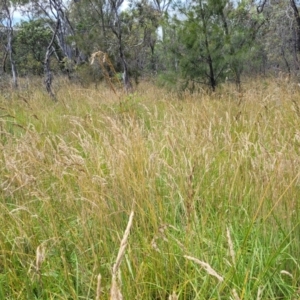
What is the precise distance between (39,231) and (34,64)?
18.2 meters

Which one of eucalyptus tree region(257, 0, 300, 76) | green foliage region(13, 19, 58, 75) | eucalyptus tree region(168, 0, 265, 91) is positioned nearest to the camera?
eucalyptus tree region(168, 0, 265, 91)

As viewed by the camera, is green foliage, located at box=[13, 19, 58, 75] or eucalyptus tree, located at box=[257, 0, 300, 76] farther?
green foliage, located at box=[13, 19, 58, 75]

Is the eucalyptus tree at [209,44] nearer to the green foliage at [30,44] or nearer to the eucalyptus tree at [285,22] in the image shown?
the eucalyptus tree at [285,22]

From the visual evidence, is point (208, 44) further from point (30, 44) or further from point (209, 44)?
point (30, 44)

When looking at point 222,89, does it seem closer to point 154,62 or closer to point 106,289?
point 106,289

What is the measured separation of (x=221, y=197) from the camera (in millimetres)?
1685

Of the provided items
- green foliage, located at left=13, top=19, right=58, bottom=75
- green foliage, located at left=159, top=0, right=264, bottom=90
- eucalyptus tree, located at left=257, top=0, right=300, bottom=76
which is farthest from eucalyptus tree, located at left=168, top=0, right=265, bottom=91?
green foliage, located at left=13, top=19, right=58, bottom=75

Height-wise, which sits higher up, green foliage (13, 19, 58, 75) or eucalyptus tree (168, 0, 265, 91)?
green foliage (13, 19, 58, 75)

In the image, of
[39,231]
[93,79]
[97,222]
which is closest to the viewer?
[97,222]

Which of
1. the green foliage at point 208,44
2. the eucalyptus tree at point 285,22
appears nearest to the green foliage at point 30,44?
the eucalyptus tree at point 285,22

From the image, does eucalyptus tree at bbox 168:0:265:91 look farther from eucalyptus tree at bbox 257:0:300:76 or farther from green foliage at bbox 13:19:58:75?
green foliage at bbox 13:19:58:75

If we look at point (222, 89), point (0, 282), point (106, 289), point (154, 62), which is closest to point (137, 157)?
point (106, 289)

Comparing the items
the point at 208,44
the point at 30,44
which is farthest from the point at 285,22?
the point at 30,44

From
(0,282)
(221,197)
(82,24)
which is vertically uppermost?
(82,24)
